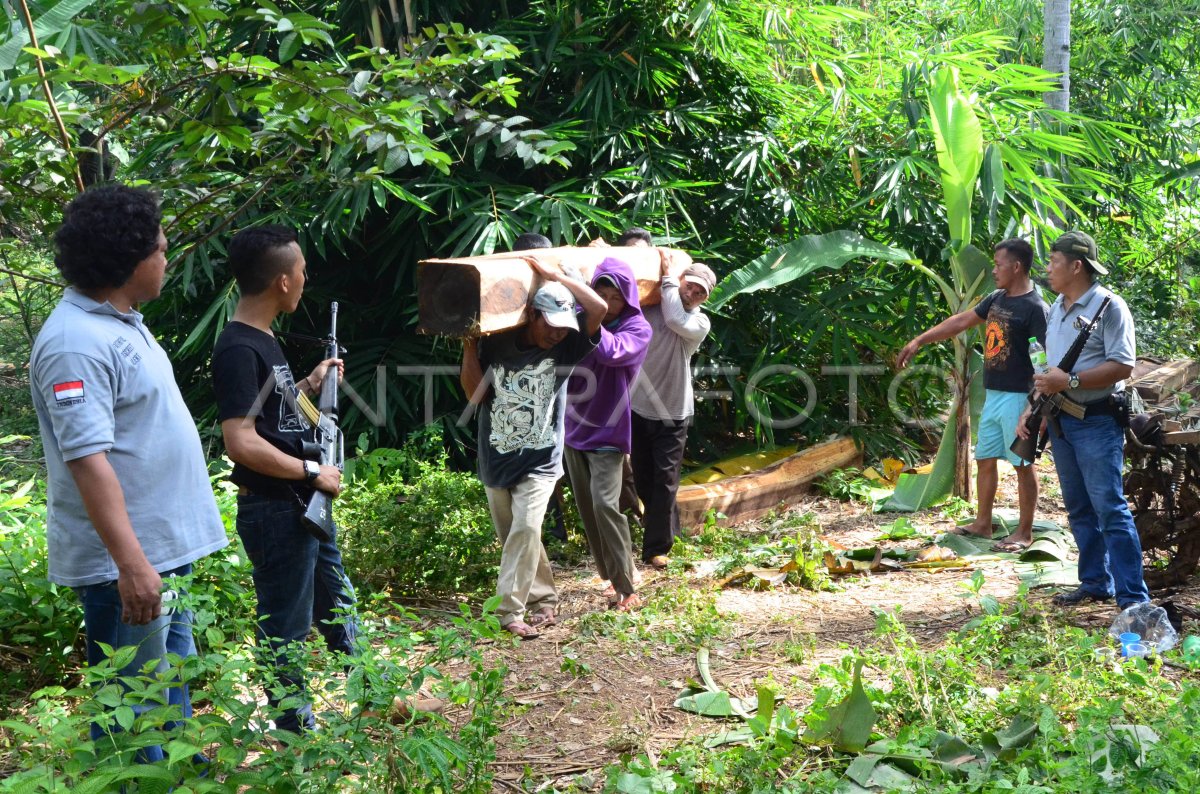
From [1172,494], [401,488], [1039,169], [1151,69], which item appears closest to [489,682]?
[401,488]

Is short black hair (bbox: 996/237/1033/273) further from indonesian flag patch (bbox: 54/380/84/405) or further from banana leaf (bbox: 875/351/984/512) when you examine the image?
indonesian flag patch (bbox: 54/380/84/405)

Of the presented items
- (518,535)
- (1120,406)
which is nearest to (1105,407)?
(1120,406)

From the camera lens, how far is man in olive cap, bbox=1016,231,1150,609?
14.6 feet

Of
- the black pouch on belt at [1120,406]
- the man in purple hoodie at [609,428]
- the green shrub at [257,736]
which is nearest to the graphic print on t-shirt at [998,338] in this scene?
the black pouch on belt at [1120,406]

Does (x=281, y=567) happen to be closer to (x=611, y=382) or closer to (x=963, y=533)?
(x=611, y=382)

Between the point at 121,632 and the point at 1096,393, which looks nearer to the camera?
the point at 121,632

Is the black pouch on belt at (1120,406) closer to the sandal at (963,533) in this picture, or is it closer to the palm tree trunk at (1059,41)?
the sandal at (963,533)

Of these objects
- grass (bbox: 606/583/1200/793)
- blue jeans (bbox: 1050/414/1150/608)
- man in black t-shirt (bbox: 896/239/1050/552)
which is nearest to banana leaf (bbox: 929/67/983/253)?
man in black t-shirt (bbox: 896/239/1050/552)

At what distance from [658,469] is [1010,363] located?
1.92 m

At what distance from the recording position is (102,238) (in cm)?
264

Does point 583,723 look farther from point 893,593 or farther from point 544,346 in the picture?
point 893,593

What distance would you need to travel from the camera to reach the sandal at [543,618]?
4.84 m

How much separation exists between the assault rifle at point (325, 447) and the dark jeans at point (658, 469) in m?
2.20

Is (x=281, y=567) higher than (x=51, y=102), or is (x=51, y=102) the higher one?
(x=51, y=102)
